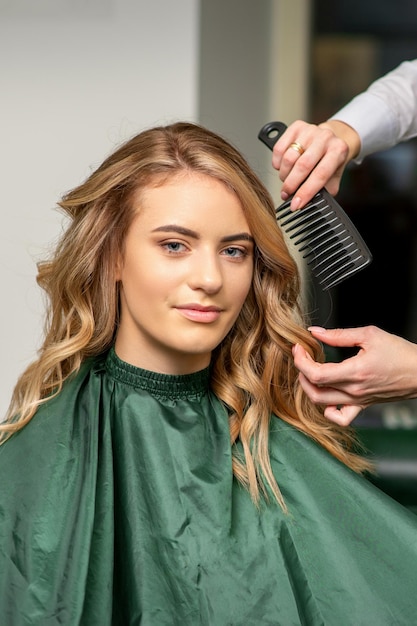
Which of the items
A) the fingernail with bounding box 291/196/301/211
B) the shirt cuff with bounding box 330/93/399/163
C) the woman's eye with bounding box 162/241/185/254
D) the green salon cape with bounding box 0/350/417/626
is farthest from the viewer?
the shirt cuff with bounding box 330/93/399/163

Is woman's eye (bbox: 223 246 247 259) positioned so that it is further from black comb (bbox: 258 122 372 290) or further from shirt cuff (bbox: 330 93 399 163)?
shirt cuff (bbox: 330 93 399 163)

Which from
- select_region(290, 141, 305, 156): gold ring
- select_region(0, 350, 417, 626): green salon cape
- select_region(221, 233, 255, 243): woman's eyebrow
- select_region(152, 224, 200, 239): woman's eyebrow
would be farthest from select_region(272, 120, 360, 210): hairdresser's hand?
select_region(0, 350, 417, 626): green salon cape

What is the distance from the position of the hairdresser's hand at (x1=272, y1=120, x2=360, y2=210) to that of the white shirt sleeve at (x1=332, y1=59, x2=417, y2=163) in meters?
0.23

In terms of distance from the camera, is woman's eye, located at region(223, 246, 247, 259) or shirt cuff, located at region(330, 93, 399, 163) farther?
shirt cuff, located at region(330, 93, 399, 163)

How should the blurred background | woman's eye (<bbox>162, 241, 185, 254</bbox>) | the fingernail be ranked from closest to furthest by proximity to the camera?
1. woman's eye (<bbox>162, 241, 185, 254</bbox>)
2. the fingernail
3. the blurred background

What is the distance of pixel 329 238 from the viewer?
5.26 ft

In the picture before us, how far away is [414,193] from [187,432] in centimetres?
340

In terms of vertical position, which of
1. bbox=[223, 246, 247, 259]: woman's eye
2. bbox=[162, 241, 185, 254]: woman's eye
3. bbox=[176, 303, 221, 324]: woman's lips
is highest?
bbox=[162, 241, 185, 254]: woman's eye

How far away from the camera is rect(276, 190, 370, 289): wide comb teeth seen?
1578mm

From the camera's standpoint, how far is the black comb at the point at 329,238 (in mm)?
1577

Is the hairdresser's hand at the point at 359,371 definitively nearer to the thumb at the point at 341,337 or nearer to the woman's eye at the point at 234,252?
the thumb at the point at 341,337

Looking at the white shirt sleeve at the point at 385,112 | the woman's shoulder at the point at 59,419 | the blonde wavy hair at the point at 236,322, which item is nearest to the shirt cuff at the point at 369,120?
the white shirt sleeve at the point at 385,112

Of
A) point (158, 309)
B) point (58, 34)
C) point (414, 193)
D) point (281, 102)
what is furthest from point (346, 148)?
point (414, 193)

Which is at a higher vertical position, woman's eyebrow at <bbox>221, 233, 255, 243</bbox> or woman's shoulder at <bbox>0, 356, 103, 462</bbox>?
woman's eyebrow at <bbox>221, 233, 255, 243</bbox>
